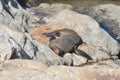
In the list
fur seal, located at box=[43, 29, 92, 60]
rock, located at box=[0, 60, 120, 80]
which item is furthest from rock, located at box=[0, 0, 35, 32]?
rock, located at box=[0, 60, 120, 80]

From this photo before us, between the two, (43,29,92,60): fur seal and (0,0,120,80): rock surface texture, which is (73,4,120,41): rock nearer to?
(0,0,120,80): rock surface texture

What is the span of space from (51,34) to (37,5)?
8.10 m

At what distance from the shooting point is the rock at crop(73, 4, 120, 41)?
19564 millimetres

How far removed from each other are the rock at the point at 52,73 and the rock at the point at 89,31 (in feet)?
26.6

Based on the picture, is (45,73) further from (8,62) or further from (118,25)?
(118,25)

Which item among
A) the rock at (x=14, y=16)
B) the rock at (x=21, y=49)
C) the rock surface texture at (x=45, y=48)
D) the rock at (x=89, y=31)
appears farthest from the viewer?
the rock at (x=89, y=31)

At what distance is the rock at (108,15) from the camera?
19.6m

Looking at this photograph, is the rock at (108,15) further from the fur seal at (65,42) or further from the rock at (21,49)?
the rock at (21,49)

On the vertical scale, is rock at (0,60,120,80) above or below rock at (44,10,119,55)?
above

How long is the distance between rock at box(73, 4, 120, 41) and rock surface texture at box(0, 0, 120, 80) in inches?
93.2

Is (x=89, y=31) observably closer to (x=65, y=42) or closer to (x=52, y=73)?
(x=65, y=42)

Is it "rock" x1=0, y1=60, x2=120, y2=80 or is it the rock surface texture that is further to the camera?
the rock surface texture

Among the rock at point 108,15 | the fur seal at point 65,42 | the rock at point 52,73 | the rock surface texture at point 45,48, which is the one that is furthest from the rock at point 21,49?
the rock at point 108,15

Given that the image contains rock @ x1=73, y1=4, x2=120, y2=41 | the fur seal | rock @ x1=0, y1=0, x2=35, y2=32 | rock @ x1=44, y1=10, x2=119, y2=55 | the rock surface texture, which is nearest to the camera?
the rock surface texture
